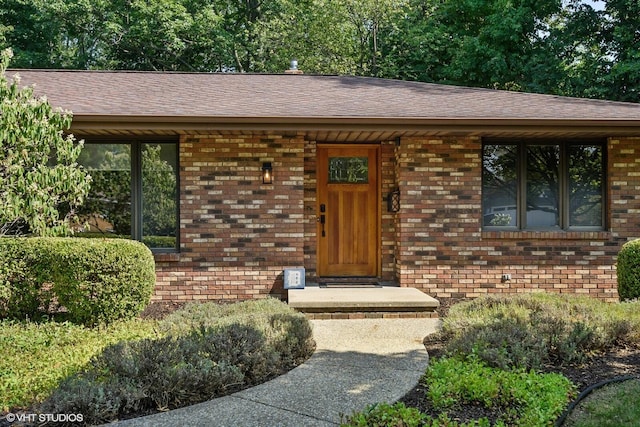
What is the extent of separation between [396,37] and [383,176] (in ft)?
40.5

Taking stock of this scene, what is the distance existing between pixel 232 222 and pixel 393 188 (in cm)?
254

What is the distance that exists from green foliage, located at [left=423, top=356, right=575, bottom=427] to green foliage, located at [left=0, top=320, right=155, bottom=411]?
285cm

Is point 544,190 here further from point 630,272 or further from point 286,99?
point 286,99

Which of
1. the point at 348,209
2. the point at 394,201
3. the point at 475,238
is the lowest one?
the point at 475,238

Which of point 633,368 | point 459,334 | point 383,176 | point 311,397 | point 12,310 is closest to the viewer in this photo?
point 311,397

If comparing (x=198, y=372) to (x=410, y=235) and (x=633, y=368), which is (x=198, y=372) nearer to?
(x=633, y=368)

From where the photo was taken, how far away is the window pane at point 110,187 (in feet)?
25.1

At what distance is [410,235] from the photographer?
775cm

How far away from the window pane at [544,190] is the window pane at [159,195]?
5.29m

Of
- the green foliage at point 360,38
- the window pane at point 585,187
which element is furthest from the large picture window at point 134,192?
the green foliage at point 360,38

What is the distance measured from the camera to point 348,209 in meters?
8.48

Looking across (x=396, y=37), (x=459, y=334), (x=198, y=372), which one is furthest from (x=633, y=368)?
(x=396, y=37)

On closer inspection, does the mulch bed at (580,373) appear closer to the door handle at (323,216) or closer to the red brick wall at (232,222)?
the red brick wall at (232,222)

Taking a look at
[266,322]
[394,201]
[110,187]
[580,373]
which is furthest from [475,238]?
[110,187]
